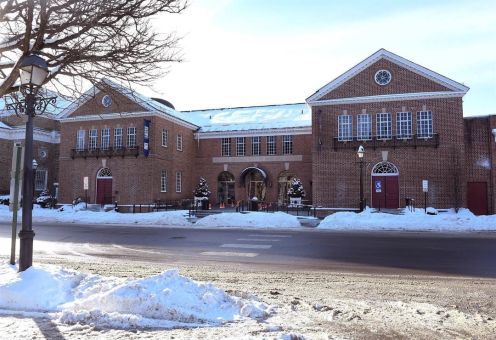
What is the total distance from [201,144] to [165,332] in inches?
1381

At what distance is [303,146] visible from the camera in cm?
3612

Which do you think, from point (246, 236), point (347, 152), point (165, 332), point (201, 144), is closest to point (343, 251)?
point (246, 236)

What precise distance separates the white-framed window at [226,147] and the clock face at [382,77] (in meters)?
13.9

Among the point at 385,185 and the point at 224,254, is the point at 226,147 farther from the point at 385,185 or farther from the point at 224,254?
the point at 224,254

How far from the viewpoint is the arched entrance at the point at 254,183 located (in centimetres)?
3747

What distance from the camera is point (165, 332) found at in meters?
5.16

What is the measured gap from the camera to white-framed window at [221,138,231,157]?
38344mm

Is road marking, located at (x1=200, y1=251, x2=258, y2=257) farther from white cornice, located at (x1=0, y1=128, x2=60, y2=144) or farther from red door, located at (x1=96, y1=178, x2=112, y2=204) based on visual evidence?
white cornice, located at (x1=0, y1=128, x2=60, y2=144)

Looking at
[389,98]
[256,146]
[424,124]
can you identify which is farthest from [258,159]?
[424,124]

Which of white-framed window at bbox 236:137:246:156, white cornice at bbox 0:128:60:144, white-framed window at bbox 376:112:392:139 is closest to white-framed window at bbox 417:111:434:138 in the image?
white-framed window at bbox 376:112:392:139

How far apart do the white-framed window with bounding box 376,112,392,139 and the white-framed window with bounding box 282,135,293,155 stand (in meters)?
8.55

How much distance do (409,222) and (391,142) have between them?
8148 mm

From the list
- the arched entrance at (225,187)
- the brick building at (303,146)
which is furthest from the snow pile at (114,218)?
the arched entrance at (225,187)

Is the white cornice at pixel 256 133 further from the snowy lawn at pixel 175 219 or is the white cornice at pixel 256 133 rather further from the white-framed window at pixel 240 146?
the snowy lawn at pixel 175 219
